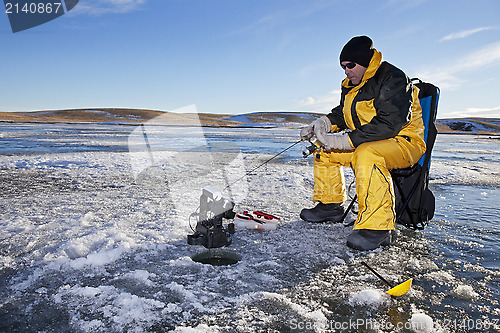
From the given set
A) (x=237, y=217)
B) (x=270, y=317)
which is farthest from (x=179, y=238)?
(x=270, y=317)

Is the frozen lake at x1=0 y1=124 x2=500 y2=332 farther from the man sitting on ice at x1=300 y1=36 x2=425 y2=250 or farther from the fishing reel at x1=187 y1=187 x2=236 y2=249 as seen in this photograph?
the man sitting on ice at x1=300 y1=36 x2=425 y2=250

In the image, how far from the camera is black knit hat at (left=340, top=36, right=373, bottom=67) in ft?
7.93

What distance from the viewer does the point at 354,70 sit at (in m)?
2.51

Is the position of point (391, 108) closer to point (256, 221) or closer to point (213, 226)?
point (256, 221)

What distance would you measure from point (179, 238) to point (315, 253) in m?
1.01

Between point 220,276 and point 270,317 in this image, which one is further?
point 220,276

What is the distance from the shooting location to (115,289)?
5.38ft

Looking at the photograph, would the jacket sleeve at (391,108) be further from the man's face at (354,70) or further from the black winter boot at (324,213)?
the black winter boot at (324,213)

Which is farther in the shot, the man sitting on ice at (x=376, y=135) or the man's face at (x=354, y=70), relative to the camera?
the man's face at (x=354, y=70)

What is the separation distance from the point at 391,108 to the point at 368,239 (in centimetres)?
96

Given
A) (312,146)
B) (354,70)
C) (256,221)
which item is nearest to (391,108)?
(354,70)

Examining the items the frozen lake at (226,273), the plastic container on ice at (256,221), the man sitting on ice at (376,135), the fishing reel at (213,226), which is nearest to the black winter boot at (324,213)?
the frozen lake at (226,273)

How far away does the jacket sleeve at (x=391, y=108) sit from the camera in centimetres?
231

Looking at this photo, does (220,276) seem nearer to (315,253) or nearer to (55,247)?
(315,253)
